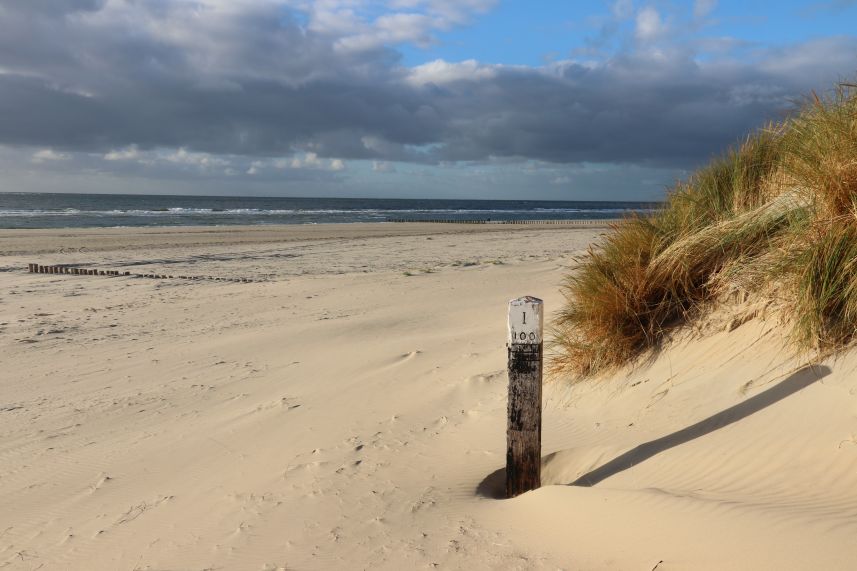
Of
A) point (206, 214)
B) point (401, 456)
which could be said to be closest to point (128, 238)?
Result: point (401, 456)

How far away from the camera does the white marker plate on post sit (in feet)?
13.0

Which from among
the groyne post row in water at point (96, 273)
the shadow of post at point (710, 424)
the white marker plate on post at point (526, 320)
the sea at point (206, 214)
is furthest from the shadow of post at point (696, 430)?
the groyne post row in water at point (96, 273)

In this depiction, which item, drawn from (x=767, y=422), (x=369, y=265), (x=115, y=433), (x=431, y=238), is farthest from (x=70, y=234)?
(x=767, y=422)

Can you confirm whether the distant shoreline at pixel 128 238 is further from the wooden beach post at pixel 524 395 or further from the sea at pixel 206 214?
the wooden beach post at pixel 524 395

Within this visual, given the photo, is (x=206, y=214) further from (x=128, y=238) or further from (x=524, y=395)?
(x=524, y=395)

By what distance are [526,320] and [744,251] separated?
253 centimetres

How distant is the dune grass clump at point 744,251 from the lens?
4465mm

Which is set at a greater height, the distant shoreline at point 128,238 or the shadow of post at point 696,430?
the distant shoreline at point 128,238

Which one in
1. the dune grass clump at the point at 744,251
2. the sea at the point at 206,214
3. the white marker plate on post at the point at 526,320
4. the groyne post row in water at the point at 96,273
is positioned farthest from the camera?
the sea at the point at 206,214

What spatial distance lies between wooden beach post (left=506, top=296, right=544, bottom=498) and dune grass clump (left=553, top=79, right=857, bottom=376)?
1.73m

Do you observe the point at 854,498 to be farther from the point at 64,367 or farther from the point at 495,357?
the point at 64,367

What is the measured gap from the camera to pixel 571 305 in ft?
20.6

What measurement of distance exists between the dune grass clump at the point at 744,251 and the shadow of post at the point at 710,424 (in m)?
0.25

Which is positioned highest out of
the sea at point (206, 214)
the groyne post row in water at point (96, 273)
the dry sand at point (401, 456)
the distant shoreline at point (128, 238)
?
the sea at point (206, 214)
